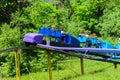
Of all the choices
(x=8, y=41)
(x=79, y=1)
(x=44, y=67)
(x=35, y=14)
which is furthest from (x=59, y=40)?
(x=79, y=1)

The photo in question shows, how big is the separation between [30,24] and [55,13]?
6.58ft

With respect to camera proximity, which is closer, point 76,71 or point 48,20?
point 76,71

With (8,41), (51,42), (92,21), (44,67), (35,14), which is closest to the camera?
(51,42)

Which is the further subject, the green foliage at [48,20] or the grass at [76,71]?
the green foliage at [48,20]

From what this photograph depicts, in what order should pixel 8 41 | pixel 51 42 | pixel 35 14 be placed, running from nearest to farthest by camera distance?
pixel 51 42, pixel 8 41, pixel 35 14

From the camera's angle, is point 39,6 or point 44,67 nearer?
point 44,67

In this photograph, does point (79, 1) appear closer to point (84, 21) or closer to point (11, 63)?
point (84, 21)

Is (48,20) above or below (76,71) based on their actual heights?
above

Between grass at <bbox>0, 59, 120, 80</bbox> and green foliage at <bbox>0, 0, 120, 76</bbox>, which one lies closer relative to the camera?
grass at <bbox>0, 59, 120, 80</bbox>

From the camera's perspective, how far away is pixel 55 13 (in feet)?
82.9

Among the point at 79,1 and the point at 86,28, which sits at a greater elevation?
the point at 79,1

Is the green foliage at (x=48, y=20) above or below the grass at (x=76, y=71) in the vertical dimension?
above

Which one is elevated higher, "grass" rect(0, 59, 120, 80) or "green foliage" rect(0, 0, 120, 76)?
"green foliage" rect(0, 0, 120, 76)

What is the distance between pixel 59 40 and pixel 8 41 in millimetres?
5552
